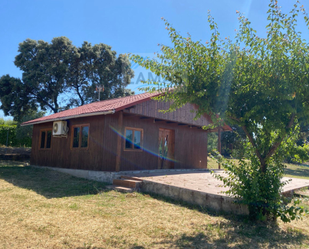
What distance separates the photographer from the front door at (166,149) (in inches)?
475

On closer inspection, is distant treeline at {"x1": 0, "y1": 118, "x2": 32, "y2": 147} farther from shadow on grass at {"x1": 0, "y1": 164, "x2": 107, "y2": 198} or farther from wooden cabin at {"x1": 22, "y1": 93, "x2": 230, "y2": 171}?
shadow on grass at {"x1": 0, "y1": 164, "x2": 107, "y2": 198}

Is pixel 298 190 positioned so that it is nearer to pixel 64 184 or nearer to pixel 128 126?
pixel 128 126

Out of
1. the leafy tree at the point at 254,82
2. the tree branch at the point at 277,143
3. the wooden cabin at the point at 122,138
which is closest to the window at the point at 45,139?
the wooden cabin at the point at 122,138

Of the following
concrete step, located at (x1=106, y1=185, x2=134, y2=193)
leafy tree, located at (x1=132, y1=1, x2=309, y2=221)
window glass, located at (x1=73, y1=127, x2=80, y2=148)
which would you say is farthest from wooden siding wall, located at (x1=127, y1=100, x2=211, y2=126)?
leafy tree, located at (x1=132, y1=1, x2=309, y2=221)

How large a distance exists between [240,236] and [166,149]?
808 cm

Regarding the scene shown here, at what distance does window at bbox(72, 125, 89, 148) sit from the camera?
10.6 metres

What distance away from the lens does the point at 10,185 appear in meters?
8.27

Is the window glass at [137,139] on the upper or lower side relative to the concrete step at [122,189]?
upper

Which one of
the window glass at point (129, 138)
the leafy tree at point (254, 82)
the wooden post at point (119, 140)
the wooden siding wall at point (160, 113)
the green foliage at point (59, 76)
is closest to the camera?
the leafy tree at point (254, 82)

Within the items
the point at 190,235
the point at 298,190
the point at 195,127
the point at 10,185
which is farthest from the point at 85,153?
the point at 298,190

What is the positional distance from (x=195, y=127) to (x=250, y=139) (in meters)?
8.52

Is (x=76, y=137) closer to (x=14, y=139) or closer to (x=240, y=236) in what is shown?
(x=240, y=236)

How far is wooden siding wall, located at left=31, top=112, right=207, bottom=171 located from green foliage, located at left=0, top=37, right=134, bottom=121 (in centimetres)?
977

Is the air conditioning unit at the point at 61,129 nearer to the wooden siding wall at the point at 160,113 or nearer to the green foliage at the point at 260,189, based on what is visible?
the wooden siding wall at the point at 160,113
